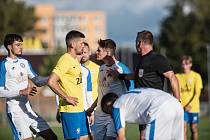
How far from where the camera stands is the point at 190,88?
50.5 ft

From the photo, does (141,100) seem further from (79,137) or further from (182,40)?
(182,40)

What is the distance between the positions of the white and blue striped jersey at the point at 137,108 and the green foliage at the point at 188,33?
4513 cm

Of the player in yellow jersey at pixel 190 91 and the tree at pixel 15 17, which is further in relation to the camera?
the tree at pixel 15 17

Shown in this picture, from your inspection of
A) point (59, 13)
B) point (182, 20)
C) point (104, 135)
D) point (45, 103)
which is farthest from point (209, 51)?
point (59, 13)

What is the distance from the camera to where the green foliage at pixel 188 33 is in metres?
55.3

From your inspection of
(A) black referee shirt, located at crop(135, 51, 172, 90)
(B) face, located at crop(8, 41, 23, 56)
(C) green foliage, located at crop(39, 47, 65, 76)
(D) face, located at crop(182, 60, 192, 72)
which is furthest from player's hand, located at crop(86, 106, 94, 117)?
(C) green foliage, located at crop(39, 47, 65, 76)

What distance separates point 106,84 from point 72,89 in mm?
1676

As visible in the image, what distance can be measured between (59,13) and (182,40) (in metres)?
124

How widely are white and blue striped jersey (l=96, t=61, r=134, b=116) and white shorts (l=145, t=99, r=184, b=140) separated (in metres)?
2.71

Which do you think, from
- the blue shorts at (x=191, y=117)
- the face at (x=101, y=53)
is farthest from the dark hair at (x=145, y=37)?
the blue shorts at (x=191, y=117)

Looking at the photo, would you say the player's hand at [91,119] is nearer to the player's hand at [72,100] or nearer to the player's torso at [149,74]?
the player's hand at [72,100]

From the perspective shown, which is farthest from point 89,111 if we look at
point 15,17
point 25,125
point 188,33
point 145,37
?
point 15,17

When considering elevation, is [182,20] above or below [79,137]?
above

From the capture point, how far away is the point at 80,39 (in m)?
9.09
